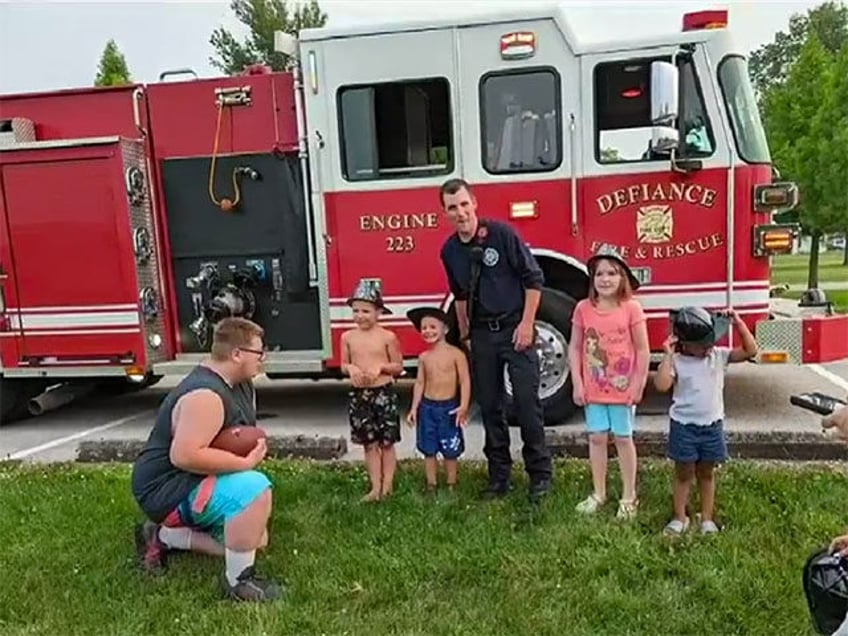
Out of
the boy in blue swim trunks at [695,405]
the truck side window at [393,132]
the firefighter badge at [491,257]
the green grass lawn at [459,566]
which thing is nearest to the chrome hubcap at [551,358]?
the truck side window at [393,132]

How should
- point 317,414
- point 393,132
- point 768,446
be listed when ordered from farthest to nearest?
point 317,414
point 393,132
point 768,446

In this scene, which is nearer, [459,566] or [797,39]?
[459,566]

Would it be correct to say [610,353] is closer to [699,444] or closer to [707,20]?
[699,444]

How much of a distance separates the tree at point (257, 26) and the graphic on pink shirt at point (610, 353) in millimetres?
30663

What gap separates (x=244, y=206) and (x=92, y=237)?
1.25 meters

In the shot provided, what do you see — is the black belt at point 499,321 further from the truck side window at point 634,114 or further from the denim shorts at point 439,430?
the truck side window at point 634,114

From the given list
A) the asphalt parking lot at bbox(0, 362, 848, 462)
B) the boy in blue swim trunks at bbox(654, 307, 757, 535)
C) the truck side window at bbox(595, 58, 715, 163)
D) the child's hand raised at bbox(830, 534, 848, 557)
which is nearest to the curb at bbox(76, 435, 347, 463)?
the asphalt parking lot at bbox(0, 362, 848, 462)

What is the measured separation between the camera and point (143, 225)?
7227 millimetres

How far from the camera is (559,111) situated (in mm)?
6422

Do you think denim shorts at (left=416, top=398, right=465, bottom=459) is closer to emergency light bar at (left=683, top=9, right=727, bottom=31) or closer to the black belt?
the black belt

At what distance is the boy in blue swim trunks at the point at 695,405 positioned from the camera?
413 centimetres

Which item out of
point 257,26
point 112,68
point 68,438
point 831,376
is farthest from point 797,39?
point 68,438

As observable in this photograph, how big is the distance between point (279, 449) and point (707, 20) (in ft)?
14.1

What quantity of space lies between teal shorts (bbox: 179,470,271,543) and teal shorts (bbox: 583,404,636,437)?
174 centimetres
